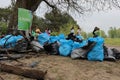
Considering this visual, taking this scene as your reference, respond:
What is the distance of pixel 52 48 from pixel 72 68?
2.64 m

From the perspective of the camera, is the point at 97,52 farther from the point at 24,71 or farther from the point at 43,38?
the point at 24,71

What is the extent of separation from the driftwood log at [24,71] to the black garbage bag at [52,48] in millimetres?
3525

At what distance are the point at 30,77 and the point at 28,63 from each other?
4.69 feet

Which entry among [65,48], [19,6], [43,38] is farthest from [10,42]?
[19,6]

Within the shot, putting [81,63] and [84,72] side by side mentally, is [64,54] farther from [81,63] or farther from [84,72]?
[84,72]

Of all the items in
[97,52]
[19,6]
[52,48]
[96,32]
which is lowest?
[97,52]

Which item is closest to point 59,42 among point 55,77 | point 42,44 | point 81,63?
point 42,44

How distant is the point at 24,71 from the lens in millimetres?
7656

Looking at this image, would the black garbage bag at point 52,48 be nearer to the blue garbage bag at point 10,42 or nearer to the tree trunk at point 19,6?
the blue garbage bag at point 10,42

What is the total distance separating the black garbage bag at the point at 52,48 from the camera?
1131 cm

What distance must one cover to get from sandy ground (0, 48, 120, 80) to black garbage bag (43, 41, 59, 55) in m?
0.68

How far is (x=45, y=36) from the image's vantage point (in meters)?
12.0

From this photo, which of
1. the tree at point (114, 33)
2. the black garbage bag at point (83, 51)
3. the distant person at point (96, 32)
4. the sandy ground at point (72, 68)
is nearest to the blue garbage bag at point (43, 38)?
the sandy ground at point (72, 68)

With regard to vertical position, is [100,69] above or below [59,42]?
below
